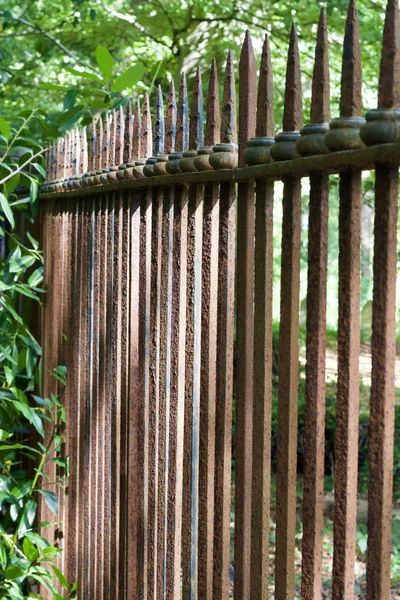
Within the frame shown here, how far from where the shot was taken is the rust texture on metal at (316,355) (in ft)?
4.06

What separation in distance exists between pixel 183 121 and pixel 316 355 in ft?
2.72

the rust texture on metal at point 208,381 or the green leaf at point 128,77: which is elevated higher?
the green leaf at point 128,77

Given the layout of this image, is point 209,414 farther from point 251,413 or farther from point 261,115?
point 261,115

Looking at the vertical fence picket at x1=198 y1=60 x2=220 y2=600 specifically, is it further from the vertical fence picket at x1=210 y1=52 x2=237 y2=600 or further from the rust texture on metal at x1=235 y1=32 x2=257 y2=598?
the rust texture on metal at x1=235 y1=32 x2=257 y2=598

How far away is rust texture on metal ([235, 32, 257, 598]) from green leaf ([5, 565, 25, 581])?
5.09 feet

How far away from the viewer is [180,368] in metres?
1.88

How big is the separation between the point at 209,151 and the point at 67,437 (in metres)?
1.76

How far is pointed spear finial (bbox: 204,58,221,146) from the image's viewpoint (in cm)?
166

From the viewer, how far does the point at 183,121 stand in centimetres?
188

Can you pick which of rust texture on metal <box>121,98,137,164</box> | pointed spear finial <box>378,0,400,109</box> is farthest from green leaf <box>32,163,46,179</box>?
pointed spear finial <box>378,0,400,109</box>

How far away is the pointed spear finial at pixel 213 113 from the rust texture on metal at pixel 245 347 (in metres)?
0.13

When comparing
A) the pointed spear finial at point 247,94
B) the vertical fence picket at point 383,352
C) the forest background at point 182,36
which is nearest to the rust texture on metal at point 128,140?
the pointed spear finial at point 247,94

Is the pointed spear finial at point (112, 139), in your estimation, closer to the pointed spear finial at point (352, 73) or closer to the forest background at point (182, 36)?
the pointed spear finial at point (352, 73)

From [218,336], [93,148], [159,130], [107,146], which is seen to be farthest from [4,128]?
[218,336]
